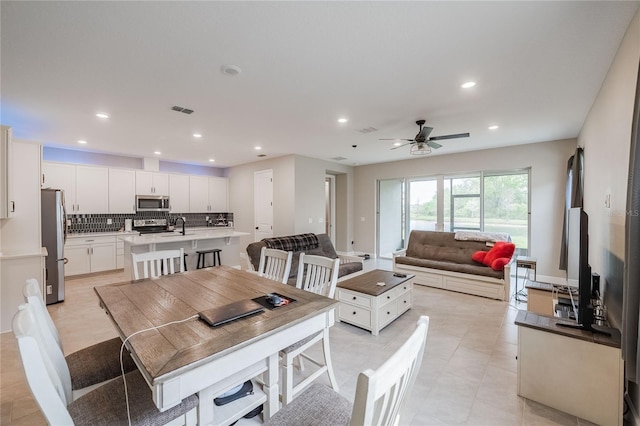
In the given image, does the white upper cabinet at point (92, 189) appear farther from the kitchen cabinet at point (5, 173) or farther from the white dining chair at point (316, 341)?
the white dining chair at point (316, 341)

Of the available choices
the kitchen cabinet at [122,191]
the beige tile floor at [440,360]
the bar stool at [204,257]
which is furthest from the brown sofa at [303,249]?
the kitchen cabinet at [122,191]

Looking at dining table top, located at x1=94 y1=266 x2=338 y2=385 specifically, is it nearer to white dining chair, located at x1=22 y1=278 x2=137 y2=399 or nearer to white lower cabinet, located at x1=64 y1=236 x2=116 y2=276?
white dining chair, located at x1=22 y1=278 x2=137 y2=399

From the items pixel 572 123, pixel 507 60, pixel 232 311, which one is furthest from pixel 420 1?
pixel 572 123

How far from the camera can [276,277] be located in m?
2.63

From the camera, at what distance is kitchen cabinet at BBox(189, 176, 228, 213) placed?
7.30 metres

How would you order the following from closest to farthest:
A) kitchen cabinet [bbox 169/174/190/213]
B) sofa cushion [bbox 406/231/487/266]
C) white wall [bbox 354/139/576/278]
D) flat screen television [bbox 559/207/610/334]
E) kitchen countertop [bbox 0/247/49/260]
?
flat screen television [bbox 559/207/610/334]
kitchen countertop [bbox 0/247/49/260]
sofa cushion [bbox 406/231/487/266]
white wall [bbox 354/139/576/278]
kitchen cabinet [bbox 169/174/190/213]

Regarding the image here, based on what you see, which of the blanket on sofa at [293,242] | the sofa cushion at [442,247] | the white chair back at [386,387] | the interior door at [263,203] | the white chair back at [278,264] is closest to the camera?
the white chair back at [386,387]

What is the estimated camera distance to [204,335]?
1280 mm

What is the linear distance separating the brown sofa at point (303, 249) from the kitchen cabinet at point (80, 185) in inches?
165

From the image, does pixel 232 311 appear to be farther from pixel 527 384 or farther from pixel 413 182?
pixel 413 182

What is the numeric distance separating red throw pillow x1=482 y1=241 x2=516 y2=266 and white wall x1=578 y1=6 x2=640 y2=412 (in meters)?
1.14

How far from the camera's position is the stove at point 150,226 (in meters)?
6.46

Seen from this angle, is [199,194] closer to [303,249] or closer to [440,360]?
[303,249]

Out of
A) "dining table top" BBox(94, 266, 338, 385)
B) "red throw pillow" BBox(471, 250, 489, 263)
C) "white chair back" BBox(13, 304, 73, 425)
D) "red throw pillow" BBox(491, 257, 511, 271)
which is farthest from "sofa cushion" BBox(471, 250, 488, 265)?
"white chair back" BBox(13, 304, 73, 425)
